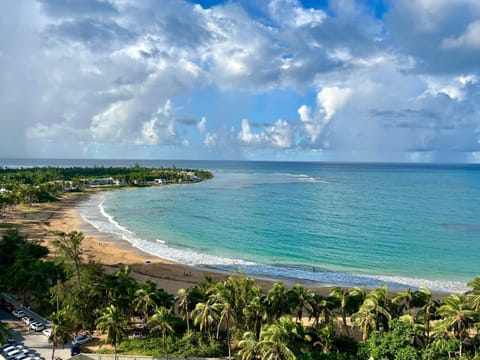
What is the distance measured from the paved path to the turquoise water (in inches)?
1180

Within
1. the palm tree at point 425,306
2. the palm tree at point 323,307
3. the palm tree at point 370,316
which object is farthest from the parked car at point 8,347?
the palm tree at point 425,306

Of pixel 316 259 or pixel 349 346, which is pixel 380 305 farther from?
pixel 316 259

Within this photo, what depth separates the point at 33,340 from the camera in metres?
30.6

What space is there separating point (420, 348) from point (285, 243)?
4553 centimetres

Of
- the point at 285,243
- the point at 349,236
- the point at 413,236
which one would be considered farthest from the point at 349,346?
the point at 413,236

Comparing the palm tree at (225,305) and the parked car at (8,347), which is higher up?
the palm tree at (225,305)

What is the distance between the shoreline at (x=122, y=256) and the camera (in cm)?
5084

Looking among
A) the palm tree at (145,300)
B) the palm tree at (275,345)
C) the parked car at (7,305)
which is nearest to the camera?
the palm tree at (275,345)

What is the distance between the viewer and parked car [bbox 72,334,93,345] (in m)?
30.3

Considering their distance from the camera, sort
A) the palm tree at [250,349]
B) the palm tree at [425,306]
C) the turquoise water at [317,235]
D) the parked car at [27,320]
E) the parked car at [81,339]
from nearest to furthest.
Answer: the palm tree at [250,349], the palm tree at [425,306], the parked car at [81,339], the parked car at [27,320], the turquoise water at [317,235]

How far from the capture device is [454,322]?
2619 cm

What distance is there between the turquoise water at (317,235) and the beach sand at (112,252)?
3227mm

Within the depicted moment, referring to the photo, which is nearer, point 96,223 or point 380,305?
point 380,305

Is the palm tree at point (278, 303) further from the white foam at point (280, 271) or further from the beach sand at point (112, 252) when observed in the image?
the beach sand at point (112, 252)
